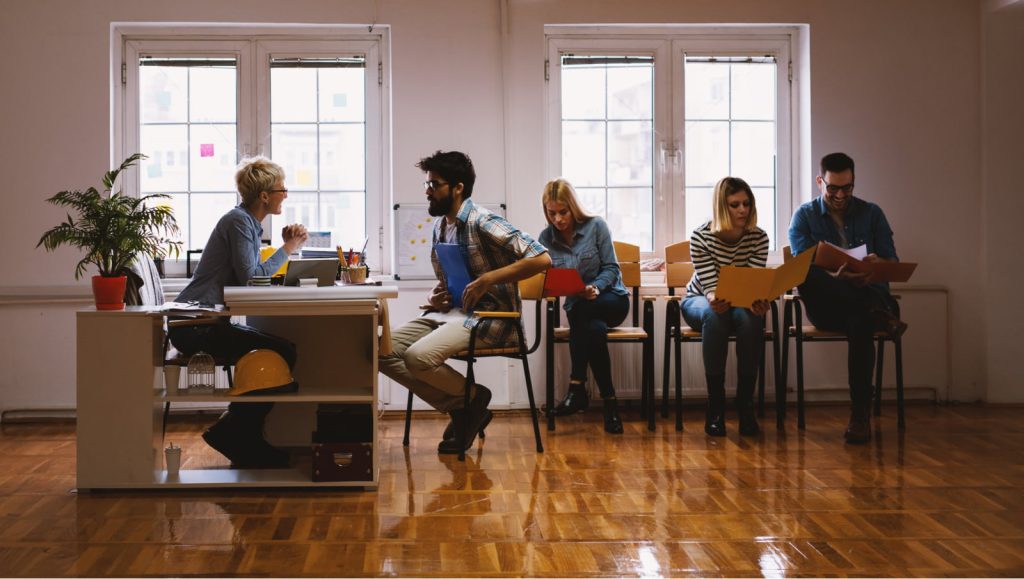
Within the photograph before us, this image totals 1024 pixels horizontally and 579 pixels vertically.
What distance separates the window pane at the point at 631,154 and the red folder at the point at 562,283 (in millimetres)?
1215

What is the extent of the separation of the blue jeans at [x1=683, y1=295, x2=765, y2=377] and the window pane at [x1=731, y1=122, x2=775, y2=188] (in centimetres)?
141

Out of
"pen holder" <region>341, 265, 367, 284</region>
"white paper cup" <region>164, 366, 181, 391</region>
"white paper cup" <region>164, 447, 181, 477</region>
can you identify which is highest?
"pen holder" <region>341, 265, 367, 284</region>

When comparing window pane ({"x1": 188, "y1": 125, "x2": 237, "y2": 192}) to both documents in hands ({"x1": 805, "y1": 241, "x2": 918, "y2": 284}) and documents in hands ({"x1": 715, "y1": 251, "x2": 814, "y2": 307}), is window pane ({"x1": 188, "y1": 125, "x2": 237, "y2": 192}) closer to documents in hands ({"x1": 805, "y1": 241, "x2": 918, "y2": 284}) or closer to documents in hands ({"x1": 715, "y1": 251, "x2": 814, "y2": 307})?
documents in hands ({"x1": 715, "y1": 251, "x2": 814, "y2": 307})

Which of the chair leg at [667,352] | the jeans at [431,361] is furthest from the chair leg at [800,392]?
the jeans at [431,361]

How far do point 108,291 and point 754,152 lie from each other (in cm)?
386

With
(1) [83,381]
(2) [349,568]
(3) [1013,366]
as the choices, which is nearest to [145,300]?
(1) [83,381]

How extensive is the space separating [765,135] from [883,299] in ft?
4.76

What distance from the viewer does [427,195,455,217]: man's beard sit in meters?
4.25

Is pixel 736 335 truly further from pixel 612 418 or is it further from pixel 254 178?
pixel 254 178

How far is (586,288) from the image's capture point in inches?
191

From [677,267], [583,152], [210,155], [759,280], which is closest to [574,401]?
[677,267]

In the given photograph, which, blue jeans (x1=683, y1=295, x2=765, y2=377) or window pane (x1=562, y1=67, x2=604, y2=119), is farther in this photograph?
window pane (x1=562, y1=67, x2=604, y2=119)

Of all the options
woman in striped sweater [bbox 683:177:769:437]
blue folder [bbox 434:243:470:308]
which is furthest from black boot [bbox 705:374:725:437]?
blue folder [bbox 434:243:470:308]

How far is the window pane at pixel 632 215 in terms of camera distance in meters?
5.81
